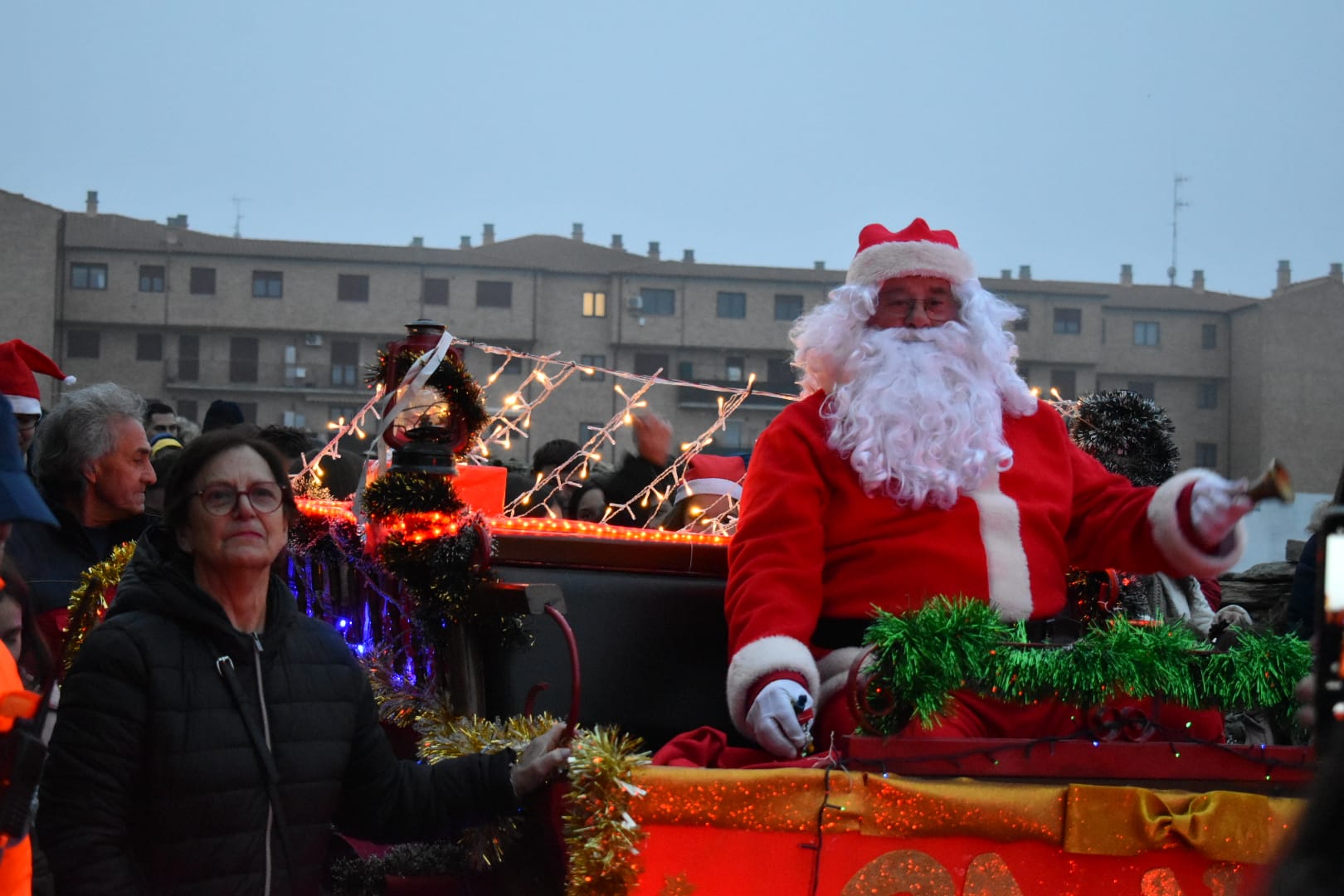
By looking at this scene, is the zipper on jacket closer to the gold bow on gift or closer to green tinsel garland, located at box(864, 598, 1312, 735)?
green tinsel garland, located at box(864, 598, 1312, 735)

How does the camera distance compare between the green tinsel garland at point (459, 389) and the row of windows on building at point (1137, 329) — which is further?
the row of windows on building at point (1137, 329)

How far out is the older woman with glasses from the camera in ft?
8.27

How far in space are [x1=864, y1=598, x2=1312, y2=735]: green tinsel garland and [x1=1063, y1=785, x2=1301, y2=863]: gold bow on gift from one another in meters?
0.20

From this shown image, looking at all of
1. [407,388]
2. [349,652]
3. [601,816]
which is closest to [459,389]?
[407,388]

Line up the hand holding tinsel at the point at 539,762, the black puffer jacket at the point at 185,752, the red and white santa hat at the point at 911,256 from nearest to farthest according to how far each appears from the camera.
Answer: the black puffer jacket at the point at 185,752 → the hand holding tinsel at the point at 539,762 → the red and white santa hat at the point at 911,256

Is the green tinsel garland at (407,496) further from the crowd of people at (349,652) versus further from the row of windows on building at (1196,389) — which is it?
the row of windows on building at (1196,389)

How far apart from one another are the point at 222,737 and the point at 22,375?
2.99 m

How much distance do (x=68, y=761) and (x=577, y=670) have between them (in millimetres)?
989

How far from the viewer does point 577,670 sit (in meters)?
2.92

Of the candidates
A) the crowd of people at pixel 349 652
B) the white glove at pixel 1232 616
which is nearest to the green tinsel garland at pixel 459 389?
the crowd of people at pixel 349 652

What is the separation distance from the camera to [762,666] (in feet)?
9.95

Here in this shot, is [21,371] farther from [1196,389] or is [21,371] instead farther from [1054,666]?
[1196,389]

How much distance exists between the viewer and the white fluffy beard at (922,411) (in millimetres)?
3506

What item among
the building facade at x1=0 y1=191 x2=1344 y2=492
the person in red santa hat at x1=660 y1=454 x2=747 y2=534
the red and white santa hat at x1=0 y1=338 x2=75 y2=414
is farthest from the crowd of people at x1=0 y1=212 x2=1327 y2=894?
the building facade at x1=0 y1=191 x2=1344 y2=492
